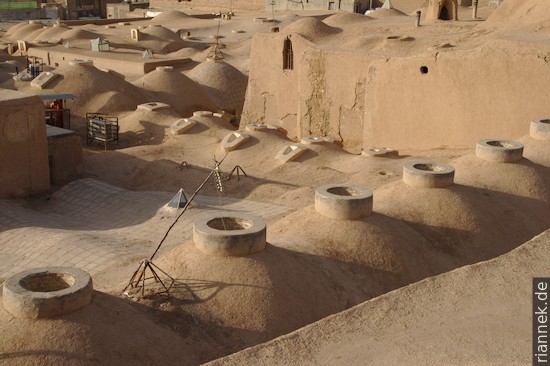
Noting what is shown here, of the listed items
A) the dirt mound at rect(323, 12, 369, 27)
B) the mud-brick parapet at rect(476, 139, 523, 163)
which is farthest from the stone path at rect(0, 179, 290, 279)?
the dirt mound at rect(323, 12, 369, 27)

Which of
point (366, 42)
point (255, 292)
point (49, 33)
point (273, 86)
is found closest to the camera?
point (255, 292)

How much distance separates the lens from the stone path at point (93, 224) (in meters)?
11.4

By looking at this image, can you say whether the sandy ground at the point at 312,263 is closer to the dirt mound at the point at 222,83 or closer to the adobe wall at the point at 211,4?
the dirt mound at the point at 222,83

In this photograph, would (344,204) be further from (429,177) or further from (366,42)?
(366,42)

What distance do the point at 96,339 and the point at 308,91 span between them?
12582 mm

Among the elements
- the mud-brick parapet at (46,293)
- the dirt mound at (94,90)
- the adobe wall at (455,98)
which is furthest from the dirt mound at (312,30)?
the mud-brick parapet at (46,293)

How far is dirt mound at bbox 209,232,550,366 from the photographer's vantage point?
5.70 m

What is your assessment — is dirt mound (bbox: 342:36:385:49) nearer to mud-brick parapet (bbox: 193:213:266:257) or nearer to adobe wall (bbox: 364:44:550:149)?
adobe wall (bbox: 364:44:550:149)

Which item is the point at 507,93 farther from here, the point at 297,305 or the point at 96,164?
the point at 96,164

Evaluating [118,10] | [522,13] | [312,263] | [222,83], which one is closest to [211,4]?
[118,10]

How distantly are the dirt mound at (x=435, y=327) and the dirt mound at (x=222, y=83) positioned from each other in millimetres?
20452

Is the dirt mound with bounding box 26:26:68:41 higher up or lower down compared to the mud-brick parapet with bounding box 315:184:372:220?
higher up

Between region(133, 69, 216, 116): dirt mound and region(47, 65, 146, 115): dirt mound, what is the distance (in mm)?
1017

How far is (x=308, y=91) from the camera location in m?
18.5
